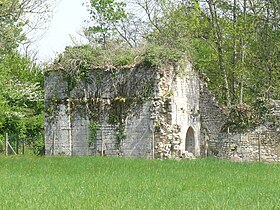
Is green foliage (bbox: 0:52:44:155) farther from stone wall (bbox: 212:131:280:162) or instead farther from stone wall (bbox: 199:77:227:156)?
stone wall (bbox: 212:131:280:162)

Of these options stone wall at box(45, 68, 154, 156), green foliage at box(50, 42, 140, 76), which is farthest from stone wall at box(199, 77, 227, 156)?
green foliage at box(50, 42, 140, 76)

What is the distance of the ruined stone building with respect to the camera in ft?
84.2

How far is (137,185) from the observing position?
13.9 metres

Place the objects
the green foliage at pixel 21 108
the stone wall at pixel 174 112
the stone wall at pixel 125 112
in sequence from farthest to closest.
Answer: the green foliage at pixel 21 108 < the stone wall at pixel 125 112 < the stone wall at pixel 174 112

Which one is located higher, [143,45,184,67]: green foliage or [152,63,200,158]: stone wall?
[143,45,184,67]: green foliage

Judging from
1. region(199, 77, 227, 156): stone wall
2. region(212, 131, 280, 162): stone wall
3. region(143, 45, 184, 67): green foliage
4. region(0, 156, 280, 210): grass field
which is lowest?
region(0, 156, 280, 210): grass field

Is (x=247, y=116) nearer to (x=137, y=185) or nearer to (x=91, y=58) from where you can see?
(x=91, y=58)

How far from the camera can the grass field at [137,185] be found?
1086 centimetres

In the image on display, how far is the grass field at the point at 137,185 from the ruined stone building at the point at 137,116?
16.4 feet

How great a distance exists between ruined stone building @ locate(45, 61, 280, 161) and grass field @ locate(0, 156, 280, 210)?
4.99 meters

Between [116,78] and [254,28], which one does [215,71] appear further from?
[116,78]

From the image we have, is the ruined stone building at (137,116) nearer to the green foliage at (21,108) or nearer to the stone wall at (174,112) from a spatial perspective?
the stone wall at (174,112)

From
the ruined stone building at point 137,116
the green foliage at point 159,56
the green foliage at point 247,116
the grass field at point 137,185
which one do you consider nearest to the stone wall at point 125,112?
the ruined stone building at point 137,116

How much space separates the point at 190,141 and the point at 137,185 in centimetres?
1439
